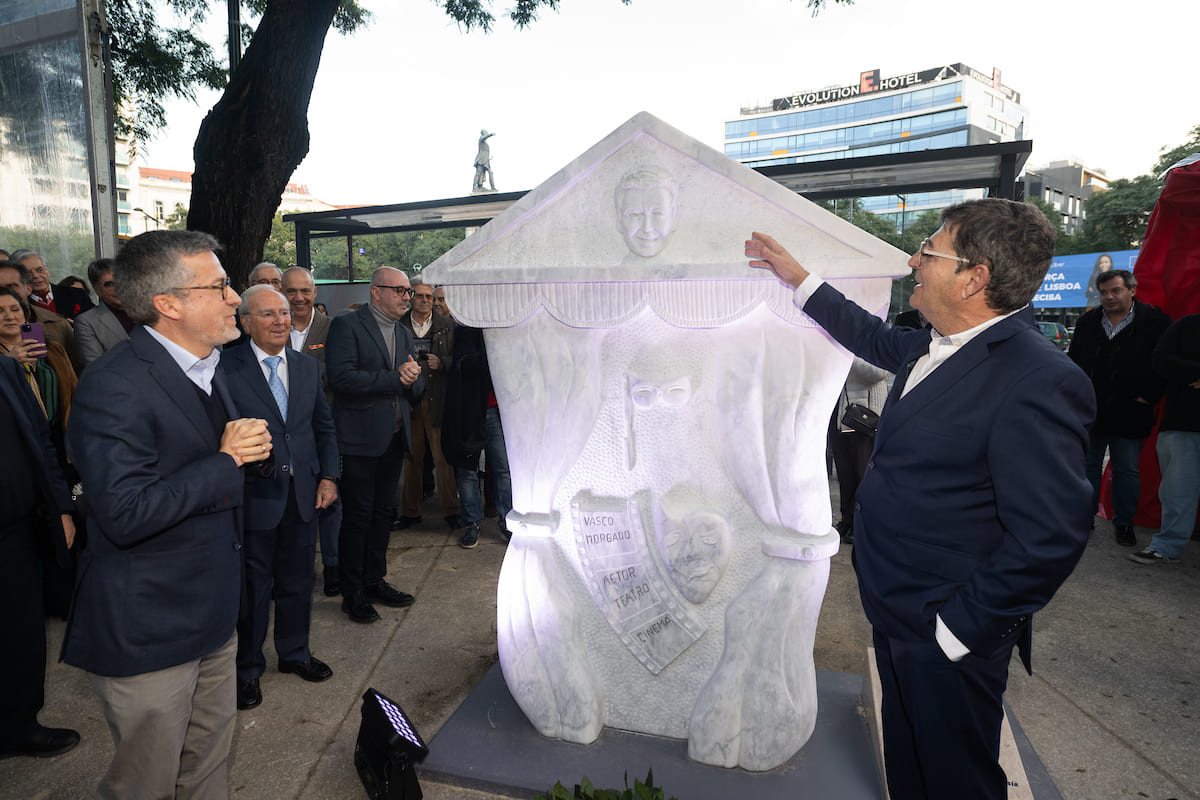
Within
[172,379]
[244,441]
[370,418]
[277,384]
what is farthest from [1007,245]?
[370,418]

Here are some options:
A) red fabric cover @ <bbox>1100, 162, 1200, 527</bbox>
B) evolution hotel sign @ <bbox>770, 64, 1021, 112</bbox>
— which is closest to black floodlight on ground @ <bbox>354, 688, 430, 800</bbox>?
red fabric cover @ <bbox>1100, 162, 1200, 527</bbox>

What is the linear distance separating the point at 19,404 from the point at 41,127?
3748 millimetres

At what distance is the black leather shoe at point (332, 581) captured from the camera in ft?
13.1

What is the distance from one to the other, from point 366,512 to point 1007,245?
313 centimetres

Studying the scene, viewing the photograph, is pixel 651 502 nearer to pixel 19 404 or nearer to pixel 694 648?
pixel 694 648

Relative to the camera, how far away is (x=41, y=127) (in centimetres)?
→ 487

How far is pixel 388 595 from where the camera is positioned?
3.81 metres

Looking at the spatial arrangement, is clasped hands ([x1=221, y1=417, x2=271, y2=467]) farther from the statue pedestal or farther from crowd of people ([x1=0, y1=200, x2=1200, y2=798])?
the statue pedestal

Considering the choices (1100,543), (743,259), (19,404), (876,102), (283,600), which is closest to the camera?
(743,259)

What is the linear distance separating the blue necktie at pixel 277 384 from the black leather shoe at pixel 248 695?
1.14 m

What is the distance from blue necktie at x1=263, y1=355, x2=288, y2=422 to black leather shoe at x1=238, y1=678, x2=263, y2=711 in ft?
3.73

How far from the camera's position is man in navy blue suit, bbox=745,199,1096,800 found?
139 centimetres

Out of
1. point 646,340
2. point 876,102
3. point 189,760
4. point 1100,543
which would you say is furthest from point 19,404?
point 876,102

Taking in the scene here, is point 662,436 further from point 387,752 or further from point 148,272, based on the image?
point 148,272
